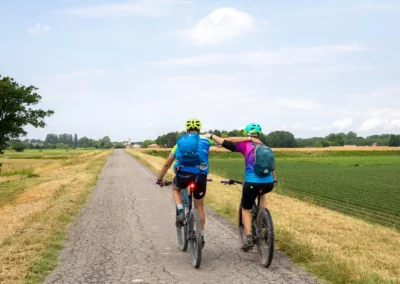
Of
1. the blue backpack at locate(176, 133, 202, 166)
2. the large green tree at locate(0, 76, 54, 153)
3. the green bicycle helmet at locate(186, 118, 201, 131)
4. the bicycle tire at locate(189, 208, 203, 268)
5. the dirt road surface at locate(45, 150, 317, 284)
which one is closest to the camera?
the dirt road surface at locate(45, 150, 317, 284)

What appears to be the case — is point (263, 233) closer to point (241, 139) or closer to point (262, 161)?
point (262, 161)

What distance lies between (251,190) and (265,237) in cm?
74

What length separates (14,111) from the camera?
38781 millimetres

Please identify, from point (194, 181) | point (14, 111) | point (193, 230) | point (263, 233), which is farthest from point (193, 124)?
point (14, 111)

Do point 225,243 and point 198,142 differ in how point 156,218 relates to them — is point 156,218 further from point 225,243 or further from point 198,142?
point 198,142

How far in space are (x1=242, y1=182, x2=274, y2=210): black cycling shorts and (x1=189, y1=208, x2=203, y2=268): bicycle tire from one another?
820mm

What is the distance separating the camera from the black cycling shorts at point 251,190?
20.5ft

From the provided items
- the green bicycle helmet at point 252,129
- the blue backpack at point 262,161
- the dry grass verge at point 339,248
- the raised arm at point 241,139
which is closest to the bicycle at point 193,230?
the raised arm at point 241,139

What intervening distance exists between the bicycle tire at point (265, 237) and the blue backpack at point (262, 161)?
0.58 metres

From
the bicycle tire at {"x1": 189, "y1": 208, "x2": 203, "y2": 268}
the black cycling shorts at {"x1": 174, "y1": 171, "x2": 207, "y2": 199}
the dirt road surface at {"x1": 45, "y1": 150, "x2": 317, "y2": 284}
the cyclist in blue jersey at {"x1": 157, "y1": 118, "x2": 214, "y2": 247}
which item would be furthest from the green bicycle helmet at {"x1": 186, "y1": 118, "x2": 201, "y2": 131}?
the dirt road surface at {"x1": 45, "y1": 150, "x2": 317, "y2": 284}

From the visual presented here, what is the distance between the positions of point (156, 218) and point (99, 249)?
349 cm

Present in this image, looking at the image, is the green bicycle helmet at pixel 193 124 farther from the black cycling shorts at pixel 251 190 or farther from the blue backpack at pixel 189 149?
the black cycling shorts at pixel 251 190

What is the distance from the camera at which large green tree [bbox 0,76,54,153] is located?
1501 inches

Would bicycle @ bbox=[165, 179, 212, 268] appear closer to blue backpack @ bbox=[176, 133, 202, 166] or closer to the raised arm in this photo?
blue backpack @ bbox=[176, 133, 202, 166]
